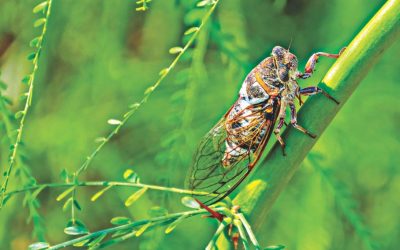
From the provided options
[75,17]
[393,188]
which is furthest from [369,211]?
[75,17]

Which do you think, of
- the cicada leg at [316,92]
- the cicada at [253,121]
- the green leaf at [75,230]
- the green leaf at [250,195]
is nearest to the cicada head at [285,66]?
the cicada at [253,121]

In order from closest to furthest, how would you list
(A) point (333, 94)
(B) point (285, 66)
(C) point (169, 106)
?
1. (A) point (333, 94)
2. (B) point (285, 66)
3. (C) point (169, 106)

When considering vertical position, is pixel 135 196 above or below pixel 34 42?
below

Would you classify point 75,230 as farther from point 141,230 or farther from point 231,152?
point 231,152

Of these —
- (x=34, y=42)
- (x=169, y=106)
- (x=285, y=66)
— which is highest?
(x=34, y=42)

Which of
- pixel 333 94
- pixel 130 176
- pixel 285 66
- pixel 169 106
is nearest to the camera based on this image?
pixel 333 94

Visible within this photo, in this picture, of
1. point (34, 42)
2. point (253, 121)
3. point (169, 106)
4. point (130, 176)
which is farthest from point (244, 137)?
point (169, 106)
